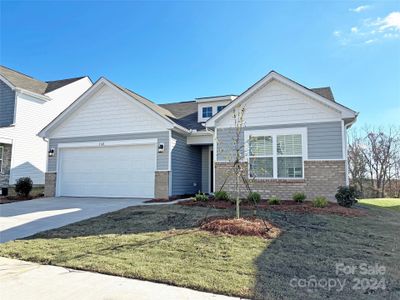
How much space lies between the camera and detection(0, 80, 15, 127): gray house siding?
18.2 metres

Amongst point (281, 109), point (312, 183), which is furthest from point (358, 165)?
point (281, 109)

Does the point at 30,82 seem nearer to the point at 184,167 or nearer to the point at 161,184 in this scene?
the point at 184,167

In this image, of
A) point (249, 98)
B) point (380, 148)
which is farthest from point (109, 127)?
point (380, 148)

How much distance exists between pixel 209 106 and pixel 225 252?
13.1m

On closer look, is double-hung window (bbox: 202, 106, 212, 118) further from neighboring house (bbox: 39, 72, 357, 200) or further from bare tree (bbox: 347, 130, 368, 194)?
bare tree (bbox: 347, 130, 368, 194)

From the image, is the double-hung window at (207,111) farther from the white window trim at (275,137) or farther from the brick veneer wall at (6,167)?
the brick veneer wall at (6,167)

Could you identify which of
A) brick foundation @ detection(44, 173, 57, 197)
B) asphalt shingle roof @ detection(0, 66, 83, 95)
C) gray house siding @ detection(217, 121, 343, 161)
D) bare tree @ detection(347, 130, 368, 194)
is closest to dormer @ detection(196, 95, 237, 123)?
gray house siding @ detection(217, 121, 343, 161)

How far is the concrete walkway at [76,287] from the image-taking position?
3.43 m

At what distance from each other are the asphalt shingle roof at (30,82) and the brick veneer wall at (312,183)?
1678cm

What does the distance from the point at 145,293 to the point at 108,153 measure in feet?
39.3

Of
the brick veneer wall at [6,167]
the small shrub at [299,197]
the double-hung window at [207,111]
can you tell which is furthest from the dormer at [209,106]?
the brick veneer wall at [6,167]

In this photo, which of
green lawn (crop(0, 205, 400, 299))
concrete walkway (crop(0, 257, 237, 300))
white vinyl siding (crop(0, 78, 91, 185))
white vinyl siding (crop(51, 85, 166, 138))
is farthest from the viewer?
white vinyl siding (crop(0, 78, 91, 185))

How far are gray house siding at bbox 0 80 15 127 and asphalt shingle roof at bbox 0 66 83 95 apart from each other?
0.65 m

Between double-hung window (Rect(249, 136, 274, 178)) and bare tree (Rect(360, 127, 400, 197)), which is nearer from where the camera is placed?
double-hung window (Rect(249, 136, 274, 178))
